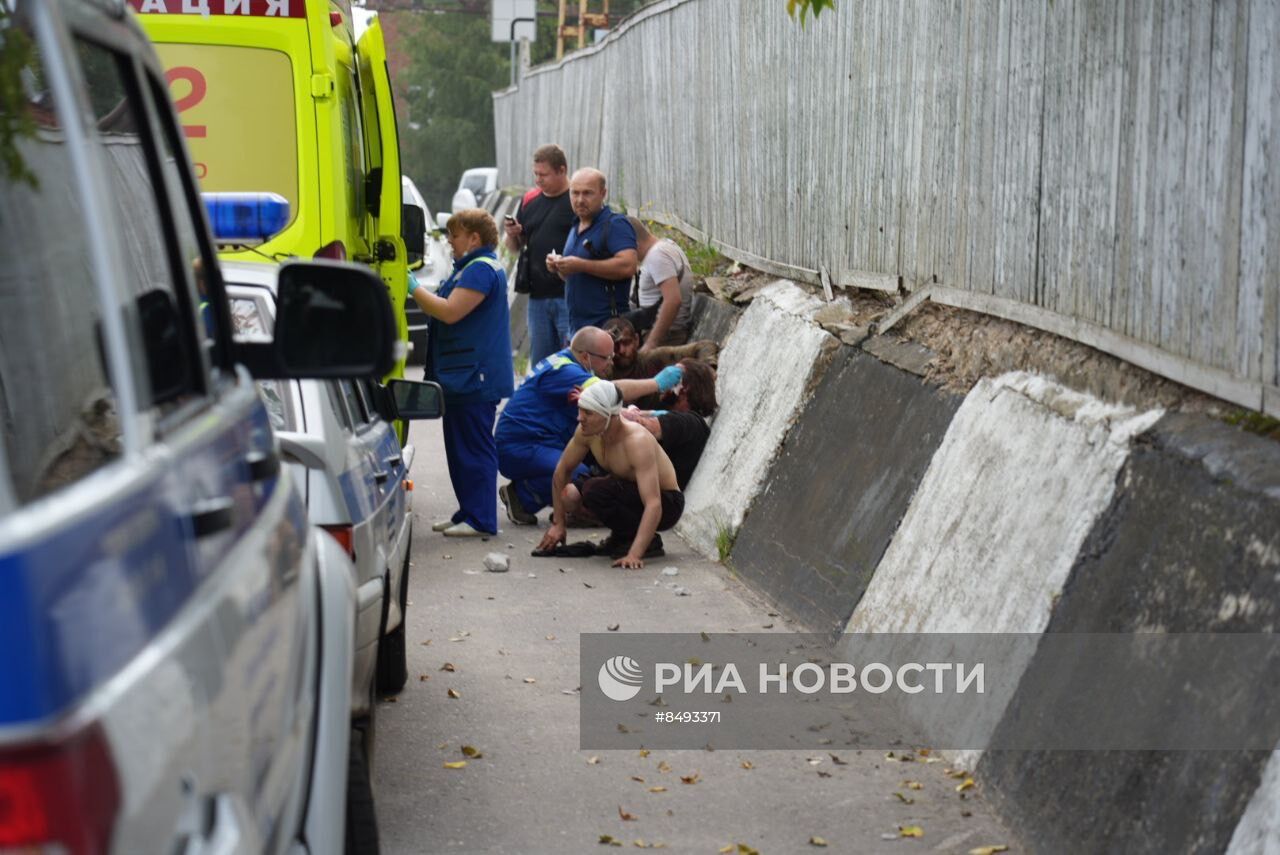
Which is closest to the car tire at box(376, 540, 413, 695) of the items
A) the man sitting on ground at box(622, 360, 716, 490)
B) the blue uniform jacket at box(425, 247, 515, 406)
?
the blue uniform jacket at box(425, 247, 515, 406)

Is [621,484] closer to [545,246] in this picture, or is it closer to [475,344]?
[475,344]

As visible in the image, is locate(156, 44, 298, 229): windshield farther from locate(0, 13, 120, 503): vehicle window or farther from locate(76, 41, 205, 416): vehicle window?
locate(0, 13, 120, 503): vehicle window

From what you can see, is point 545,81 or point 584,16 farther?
point 584,16

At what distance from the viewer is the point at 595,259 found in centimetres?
1276

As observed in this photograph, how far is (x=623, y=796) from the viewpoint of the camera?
5562mm

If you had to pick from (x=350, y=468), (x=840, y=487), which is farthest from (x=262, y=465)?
(x=840, y=487)

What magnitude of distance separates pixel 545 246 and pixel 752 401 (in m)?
3.96

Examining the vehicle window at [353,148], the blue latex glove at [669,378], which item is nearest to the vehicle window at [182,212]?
the vehicle window at [353,148]

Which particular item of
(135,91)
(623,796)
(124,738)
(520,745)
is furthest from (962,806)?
(124,738)

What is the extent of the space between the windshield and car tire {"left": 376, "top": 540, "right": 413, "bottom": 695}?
297 centimetres

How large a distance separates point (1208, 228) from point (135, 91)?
340 cm

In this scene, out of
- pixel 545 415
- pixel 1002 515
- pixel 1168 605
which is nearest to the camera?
pixel 1168 605

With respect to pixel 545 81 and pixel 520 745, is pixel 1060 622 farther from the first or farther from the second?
pixel 545 81

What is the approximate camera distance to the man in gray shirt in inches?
489
